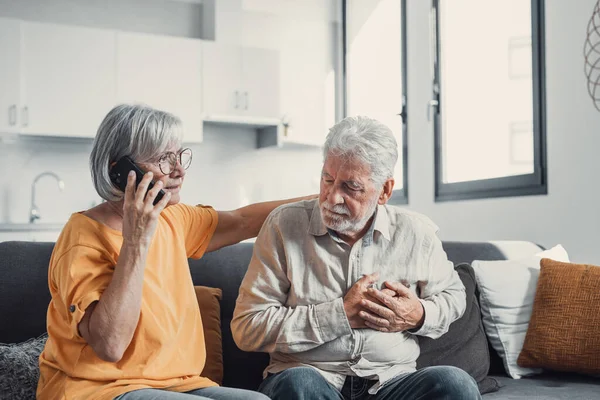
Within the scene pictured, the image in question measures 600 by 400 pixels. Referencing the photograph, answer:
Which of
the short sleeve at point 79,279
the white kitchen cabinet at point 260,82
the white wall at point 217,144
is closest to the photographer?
Answer: the short sleeve at point 79,279

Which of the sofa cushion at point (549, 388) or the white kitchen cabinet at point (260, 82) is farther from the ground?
the white kitchen cabinet at point (260, 82)

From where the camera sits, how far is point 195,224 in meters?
2.08

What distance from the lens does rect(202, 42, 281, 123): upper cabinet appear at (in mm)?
5344

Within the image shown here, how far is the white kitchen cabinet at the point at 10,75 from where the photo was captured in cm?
468

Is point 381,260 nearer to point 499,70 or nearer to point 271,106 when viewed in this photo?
point 499,70

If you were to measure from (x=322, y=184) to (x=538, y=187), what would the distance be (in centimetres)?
211

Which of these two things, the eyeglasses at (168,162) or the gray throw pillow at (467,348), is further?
the gray throw pillow at (467,348)

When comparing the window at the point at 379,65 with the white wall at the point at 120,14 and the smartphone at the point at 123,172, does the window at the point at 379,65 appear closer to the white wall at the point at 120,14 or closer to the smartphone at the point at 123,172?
the white wall at the point at 120,14

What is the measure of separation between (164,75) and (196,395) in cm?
Answer: 381

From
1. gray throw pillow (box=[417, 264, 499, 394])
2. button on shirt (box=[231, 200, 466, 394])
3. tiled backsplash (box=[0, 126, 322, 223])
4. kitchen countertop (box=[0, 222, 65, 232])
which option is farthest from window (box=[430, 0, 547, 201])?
kitchen countertop (box=[0, 222, 65, 232])

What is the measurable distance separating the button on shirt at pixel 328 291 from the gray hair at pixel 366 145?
155 mm

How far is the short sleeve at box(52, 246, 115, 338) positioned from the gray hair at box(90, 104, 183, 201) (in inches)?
6.7

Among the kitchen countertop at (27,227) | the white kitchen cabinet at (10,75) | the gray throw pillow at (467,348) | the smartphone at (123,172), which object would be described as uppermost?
the white kitchen cabinet at (10,75)

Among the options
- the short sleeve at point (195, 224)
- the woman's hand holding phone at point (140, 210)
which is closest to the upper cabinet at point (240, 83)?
the short sleeve at point (195, 224)
